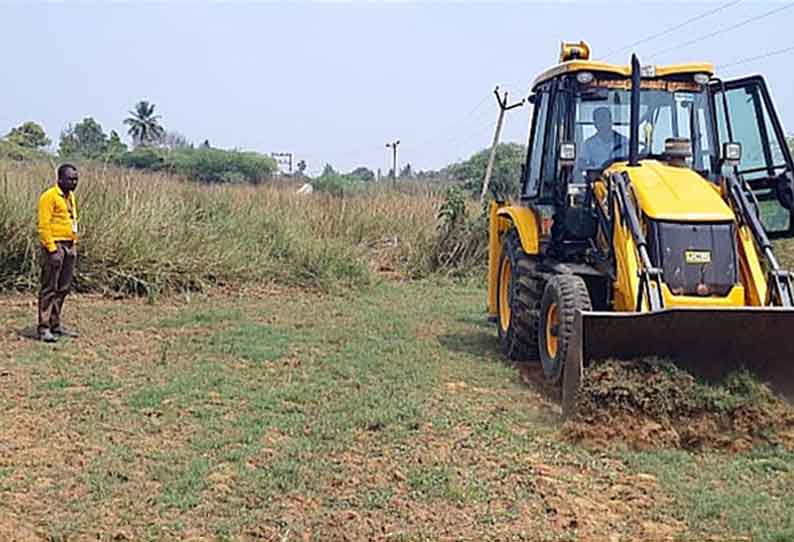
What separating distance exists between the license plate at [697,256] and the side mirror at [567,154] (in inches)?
54.2

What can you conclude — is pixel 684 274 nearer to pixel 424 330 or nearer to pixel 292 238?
pixel 424 330

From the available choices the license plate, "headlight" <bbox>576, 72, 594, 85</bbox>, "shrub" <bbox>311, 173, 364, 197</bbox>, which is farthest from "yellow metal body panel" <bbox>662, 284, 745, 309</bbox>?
"shrub" <bbox>311, 173, 364, 197</bbox>

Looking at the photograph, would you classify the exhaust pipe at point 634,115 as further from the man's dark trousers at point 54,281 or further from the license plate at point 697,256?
the man's dark trousers at point 54,281

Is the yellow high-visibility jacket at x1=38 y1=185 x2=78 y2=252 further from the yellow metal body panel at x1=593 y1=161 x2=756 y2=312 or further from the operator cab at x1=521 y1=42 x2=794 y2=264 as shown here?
the yellow metal body panel at x1=593 y1=161 x2=756 y2=312

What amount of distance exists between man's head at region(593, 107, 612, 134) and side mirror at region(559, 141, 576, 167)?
15.7 inches

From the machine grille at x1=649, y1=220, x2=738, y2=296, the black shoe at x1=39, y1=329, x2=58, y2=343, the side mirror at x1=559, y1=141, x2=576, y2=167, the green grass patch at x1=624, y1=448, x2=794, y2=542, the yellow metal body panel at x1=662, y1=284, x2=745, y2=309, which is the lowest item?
the green grass patch at x1=624, y1=448, x2=794, y2=542

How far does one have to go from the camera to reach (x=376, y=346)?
8.35 meters

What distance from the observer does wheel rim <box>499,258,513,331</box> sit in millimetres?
8469

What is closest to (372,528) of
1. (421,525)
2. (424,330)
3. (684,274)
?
(421,525)

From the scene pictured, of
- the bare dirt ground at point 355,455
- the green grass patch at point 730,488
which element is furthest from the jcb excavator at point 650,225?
the green grass patch at point 730,488

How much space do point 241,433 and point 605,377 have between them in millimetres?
2261

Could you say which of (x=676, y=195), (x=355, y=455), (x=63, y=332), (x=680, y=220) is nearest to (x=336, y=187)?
(x=63, y=332)

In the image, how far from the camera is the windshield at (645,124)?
23.6 feet

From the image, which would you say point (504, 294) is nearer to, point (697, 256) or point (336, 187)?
point (697, 256)
